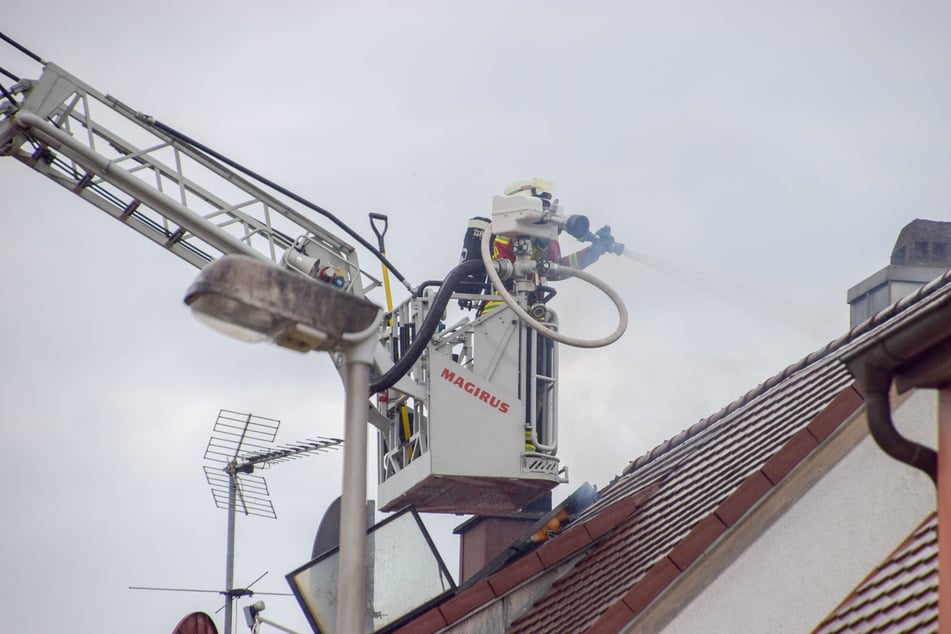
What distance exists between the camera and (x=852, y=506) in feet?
31.1

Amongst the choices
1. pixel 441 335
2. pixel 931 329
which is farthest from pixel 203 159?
pixel 931 329

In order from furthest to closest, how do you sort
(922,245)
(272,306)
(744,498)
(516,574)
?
(922,245) → (516,574) → (744,498) → (272,306)

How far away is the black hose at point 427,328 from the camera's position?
1446cm

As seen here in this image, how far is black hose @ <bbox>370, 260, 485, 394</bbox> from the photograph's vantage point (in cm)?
1446

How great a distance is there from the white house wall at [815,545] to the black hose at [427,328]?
450cm

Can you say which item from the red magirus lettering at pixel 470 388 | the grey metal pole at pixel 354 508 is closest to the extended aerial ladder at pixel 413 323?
the red magirus lettering at pixel 470 388

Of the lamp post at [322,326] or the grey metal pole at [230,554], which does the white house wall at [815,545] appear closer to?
the lamp post at [322,326]

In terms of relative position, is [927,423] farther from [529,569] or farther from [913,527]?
[529,569]

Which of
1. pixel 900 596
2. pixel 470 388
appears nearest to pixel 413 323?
pixel 470 388

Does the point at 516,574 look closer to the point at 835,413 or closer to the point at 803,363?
the point at 803,363

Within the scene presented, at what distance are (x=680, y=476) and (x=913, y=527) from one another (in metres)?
4.55

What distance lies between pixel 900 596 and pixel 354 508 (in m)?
3.17

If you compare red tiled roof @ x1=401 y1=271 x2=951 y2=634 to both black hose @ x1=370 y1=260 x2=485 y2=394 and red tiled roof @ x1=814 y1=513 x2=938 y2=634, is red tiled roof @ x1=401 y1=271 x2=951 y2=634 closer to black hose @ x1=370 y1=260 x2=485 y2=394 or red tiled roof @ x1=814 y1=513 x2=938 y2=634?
red tiled roof @ x1=814 y1=513 x2=938 y2=634

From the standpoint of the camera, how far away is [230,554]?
16.9 metres
